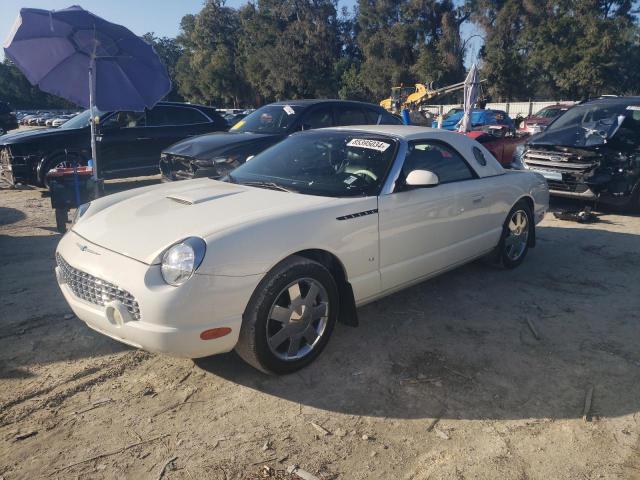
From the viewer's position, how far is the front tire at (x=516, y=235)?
5043 millimetres

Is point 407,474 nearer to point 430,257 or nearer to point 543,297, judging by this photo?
point 430,257

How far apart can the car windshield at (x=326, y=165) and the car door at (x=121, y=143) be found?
256 inches

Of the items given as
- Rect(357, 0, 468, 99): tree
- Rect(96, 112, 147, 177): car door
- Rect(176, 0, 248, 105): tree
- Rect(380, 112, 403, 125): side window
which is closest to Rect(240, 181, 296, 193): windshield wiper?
Rect(380, 112, 403, 125): side window

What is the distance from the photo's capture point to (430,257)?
4.03 meters

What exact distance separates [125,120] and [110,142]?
23.2 inches

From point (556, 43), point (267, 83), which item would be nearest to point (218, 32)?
point (267, 83)

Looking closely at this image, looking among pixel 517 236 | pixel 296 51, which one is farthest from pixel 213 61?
pixel 517 236

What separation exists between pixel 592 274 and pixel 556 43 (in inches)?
1524

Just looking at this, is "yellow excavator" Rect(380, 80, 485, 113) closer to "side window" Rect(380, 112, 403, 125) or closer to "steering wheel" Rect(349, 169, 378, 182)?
"side window" Rect(380, 112, 403, 125)

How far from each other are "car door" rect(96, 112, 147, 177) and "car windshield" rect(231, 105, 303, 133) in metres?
2.78

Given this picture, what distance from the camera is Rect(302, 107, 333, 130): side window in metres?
8.08

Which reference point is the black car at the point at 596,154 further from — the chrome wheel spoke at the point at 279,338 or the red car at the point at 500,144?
the chrome wheel spoke at the point at 279,338

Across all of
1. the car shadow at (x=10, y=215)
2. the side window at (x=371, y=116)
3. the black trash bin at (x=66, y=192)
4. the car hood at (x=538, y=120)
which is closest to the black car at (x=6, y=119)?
the car shadow at (x=10, y=215)

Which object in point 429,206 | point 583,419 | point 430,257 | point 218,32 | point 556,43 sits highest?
point 218,32
